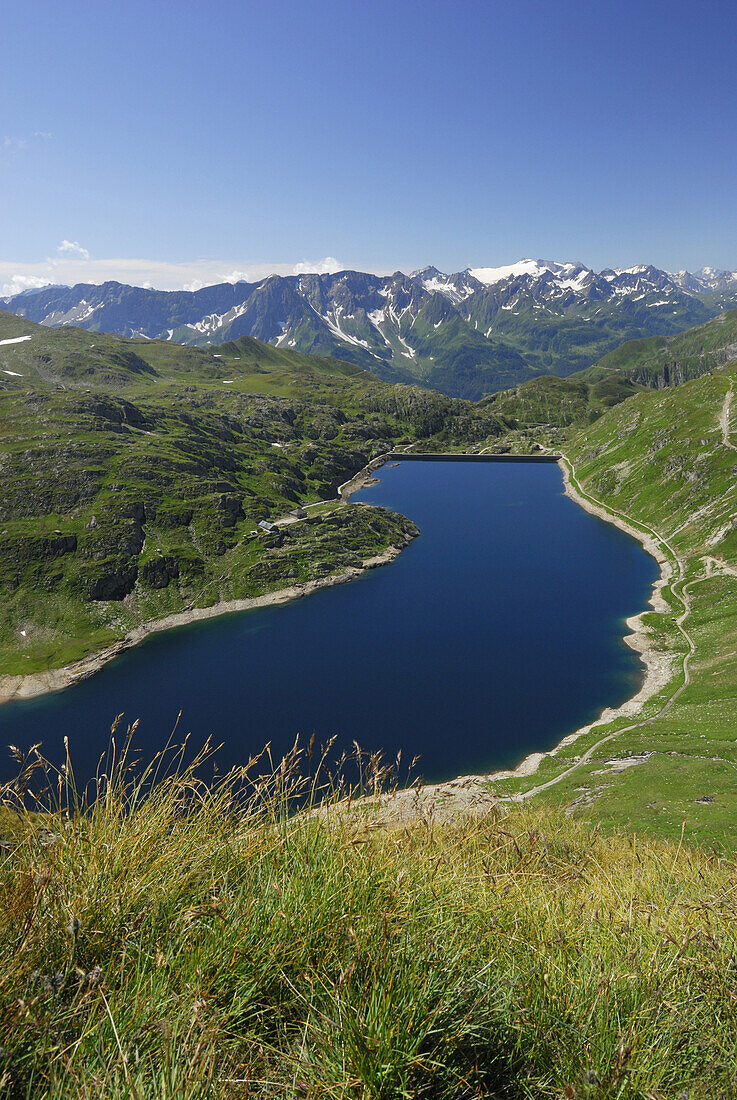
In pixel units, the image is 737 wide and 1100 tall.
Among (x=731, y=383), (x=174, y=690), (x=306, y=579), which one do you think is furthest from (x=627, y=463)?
(x=174, y=690)

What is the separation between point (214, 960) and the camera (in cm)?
347

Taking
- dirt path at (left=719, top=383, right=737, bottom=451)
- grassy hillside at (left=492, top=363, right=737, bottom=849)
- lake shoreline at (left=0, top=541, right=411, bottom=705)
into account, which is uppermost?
dirt path at (left=719, top=383, right=737, bottom=451)

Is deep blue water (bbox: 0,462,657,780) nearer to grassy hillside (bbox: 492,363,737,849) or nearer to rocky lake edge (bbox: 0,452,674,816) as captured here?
rocky lake edge (bbox: 0,452,674,816)

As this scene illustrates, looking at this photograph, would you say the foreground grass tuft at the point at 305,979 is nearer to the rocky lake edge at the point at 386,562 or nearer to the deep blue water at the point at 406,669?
the rocky lake edge at the point at 386,562

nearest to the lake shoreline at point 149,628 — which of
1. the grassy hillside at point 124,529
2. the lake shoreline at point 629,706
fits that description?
the grassy hillside at point 124,529

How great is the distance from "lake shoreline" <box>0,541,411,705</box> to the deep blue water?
2333mm

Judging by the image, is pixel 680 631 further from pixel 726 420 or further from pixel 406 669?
pixel 726 420

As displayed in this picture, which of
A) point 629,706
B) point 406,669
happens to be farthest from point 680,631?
point 406,669

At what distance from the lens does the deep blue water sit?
205 feet

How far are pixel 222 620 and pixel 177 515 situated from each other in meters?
40.8

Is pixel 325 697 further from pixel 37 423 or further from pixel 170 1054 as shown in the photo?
pixel 37 423

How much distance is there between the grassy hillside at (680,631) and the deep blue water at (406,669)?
7455mm

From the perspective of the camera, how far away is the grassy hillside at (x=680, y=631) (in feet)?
116

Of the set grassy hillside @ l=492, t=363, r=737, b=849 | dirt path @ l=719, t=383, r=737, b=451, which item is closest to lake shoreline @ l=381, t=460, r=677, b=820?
grassy hillside @ l=492, t=363, r=737, b=849
